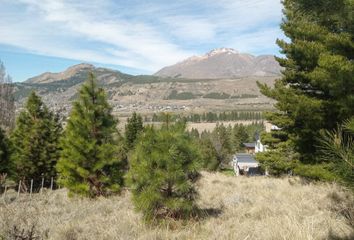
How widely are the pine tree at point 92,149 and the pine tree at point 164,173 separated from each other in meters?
7.26

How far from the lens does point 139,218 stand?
780cm

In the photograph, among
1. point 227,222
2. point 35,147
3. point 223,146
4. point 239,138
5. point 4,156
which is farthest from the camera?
point 239,138

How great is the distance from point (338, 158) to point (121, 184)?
1299cm

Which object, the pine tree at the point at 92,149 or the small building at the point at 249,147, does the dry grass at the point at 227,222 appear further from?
the small building at the point at 249,147

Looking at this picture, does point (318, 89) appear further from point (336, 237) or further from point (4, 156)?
point (4, 156)

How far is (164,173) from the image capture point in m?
7.55

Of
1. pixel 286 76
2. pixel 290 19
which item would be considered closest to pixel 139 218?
pixel 286 76

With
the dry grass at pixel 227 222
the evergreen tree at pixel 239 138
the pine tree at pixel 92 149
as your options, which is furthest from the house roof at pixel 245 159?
the dry grass at pixel 227 222

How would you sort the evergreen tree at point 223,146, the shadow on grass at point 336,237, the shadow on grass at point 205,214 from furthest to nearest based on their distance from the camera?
1. the evergreen tree at point 223,146
2. the shadow on grass at point 205,214
3. the shadow on grass at point 336,237

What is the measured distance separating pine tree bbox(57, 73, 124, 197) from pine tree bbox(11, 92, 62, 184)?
1579 cm

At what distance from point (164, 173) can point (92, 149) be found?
315 inches

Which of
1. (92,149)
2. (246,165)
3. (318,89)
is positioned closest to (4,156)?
(92,149)

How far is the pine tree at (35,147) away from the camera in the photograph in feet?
101

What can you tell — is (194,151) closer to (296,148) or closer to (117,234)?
(117,234)
